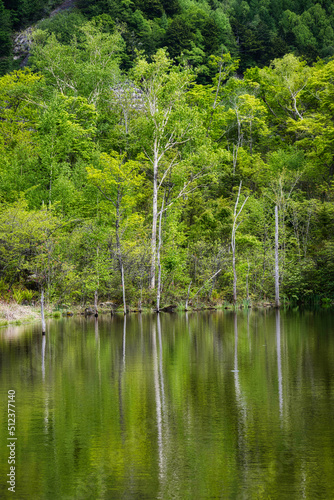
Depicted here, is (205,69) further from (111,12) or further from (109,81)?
(109,81)

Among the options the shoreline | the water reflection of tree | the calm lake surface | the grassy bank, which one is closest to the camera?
the calm lake surface

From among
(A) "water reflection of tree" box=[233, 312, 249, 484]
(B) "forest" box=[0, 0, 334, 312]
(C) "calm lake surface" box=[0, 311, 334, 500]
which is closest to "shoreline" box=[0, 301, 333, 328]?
(B) "forest" box=[0, 0, 334, 312]

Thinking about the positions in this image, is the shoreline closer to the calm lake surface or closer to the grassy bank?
the grassy bank

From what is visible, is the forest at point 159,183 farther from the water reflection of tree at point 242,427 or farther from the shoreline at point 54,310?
the water reflection of tree at point 242,427

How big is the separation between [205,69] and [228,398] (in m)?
69.8

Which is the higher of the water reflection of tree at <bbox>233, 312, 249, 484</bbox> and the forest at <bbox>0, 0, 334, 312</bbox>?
the forest at <bbox>0, 0, 334, 312</bbox>

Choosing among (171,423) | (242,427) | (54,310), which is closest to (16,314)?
(54,310)

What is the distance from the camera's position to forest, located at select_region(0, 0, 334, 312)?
38.8m

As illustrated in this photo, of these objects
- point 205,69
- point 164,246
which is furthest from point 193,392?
point 205,69

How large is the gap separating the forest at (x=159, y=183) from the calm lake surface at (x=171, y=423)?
16.9 meters

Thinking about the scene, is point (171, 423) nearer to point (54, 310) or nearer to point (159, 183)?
point (54, 310)

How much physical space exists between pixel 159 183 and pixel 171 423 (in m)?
41.9

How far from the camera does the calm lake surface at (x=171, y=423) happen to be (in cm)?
596

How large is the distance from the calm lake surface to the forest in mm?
16872
